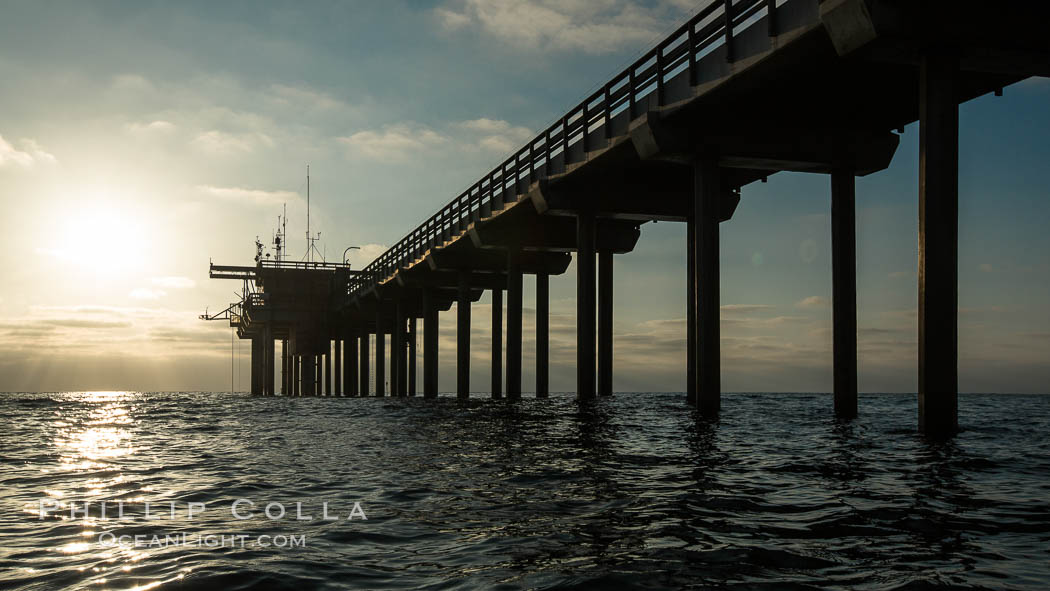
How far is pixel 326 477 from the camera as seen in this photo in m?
10.5

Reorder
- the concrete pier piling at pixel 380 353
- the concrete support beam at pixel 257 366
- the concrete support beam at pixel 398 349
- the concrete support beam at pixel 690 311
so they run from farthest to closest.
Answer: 1. the concrete support beam at pixel 257 366
2. the concrete pier piling at pixel 380 353
3. the concrete support beam at pixel 398 349
4. the concrete support beam at pixel 690 311

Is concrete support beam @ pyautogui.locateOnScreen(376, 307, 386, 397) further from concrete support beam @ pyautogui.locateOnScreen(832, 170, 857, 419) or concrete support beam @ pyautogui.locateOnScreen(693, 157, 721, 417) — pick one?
concrete support beam @ pyautogui.locateOnScreen(832, 170, 857, 419)

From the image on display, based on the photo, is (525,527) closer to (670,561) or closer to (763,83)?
(670,561)

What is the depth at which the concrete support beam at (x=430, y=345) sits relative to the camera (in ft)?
168

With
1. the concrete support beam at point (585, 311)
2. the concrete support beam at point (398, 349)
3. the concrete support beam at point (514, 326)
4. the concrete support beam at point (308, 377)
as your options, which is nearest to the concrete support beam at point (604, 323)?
the concrete support beam at point (514, 326)

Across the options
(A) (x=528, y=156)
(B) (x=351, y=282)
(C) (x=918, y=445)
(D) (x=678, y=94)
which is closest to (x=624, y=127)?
(D) (x=678, y=94)

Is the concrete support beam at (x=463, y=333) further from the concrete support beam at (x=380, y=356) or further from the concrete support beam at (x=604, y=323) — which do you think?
the concrete support beam at (x=380, y=356)

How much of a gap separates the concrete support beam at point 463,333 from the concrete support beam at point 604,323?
1067cm

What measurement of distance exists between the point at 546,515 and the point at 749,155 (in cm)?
1765

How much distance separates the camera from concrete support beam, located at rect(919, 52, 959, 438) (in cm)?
1486

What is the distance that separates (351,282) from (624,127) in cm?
4602

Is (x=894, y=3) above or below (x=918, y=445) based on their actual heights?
above

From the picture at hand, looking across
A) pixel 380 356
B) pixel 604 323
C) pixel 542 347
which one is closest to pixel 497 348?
pixel 542 347

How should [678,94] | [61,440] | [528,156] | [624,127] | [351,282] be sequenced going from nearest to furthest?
[61,440], [678,94], [624,127], [528,156], [351,282]
